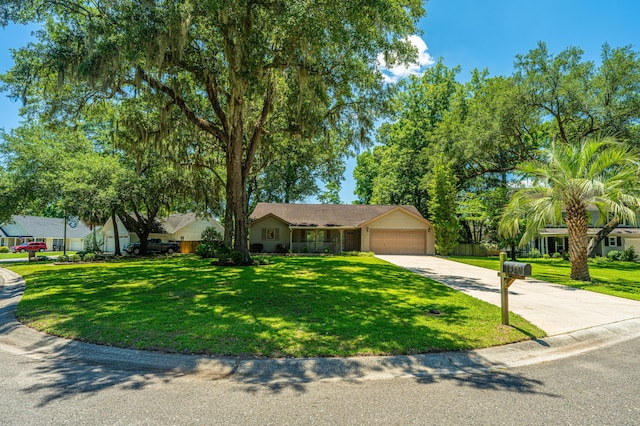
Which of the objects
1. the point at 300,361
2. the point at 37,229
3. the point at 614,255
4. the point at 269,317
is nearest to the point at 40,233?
the point at 37,229

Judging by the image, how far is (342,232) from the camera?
2930 cm

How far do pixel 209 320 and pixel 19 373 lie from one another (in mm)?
2553

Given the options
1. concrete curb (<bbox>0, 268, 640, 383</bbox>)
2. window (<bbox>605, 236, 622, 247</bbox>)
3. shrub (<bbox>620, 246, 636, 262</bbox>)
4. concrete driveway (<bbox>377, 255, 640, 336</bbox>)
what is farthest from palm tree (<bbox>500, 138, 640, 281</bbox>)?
window (<bbox>605, 236, 622, 247</bbox>)

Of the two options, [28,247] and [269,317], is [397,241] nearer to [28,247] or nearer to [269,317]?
[269,317]

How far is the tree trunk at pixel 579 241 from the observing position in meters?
12.4

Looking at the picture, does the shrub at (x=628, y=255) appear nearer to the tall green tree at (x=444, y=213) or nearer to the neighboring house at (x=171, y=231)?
the tall green tree at (x=444, y=213)

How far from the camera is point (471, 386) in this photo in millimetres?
3668

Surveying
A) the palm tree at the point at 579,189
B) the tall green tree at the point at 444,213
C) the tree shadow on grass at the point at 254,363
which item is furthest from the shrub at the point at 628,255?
the tree shadow on grass at the point at 254,363

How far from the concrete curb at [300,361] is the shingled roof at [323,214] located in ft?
75.7

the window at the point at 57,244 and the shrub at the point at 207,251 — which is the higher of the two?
the shrub at the point at 207,251

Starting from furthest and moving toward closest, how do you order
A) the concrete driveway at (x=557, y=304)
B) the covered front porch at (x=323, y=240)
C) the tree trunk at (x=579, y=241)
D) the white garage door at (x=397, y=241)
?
1. the covered front porch at (x=323, y=240)
2. the white garage door at (x=397, y=241)
3. the tree trunk at (x=579, y=241)
4. the concrete driveway at (x=557, y=304)

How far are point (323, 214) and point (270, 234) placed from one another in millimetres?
5208

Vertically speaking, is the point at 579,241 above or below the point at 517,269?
above

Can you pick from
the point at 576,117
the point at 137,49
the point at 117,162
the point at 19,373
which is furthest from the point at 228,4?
the point at 576,117
